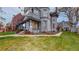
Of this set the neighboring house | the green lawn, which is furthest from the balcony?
the green lawn

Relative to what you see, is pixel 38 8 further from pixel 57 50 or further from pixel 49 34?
pixel 57 50

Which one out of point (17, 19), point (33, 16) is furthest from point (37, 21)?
point (17, 19)

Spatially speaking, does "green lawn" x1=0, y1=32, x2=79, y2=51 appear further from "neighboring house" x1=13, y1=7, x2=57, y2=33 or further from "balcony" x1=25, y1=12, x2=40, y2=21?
"balcony" x1=25, y1=12, x2=40, y2=21

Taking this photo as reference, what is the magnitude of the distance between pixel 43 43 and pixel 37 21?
0.23 meters

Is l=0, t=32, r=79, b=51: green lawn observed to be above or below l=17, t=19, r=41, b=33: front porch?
below

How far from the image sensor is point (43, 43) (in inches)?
66.7

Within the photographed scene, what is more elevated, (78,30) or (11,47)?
(78,30)

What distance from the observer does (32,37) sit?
1.71m

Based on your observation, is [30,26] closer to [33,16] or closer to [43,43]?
[33,16]

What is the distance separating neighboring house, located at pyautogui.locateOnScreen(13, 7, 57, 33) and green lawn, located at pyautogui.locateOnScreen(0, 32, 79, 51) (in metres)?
0.10

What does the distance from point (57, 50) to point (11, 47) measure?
462 millimetres

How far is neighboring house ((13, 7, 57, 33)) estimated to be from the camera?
171 centimetres

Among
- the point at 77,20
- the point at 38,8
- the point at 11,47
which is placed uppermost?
the point at 38,8
